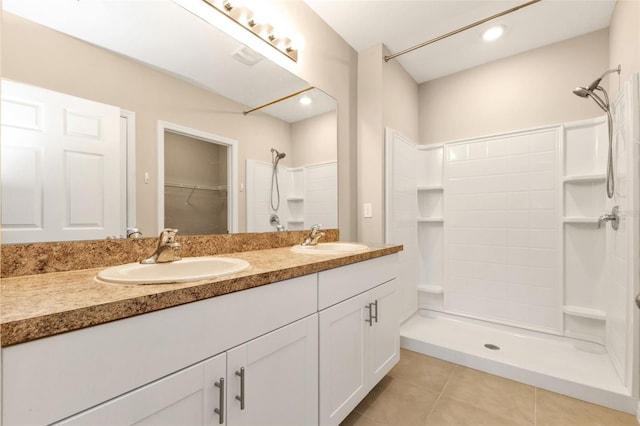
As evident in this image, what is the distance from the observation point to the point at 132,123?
3.59 feet

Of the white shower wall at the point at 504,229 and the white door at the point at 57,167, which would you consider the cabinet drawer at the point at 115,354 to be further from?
the white shower wall at the point at 504,229

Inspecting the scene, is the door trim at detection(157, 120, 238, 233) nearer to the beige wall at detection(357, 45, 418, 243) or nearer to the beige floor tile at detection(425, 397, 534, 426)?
the beige wall at detection(357, 45, 418, 243)

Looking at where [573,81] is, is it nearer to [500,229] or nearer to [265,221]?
[500,229]

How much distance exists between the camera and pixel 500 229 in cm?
240

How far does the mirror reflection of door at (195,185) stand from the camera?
4.00 feet

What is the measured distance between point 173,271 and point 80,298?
0.45 m

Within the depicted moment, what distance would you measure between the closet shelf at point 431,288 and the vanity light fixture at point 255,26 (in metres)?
2.26

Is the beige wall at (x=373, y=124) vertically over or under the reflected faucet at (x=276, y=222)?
over

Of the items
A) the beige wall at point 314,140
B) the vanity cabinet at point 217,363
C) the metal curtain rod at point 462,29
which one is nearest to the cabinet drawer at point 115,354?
the vanity cabinet at point 217,363

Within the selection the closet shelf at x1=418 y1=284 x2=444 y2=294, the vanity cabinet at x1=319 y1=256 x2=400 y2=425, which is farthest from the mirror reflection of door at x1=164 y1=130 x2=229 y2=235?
the closet shelf at x1=418 y1=284 x2=444 y2=294

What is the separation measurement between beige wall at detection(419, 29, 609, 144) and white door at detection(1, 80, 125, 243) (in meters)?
2.64

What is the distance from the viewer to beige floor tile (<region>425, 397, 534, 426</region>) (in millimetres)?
1421

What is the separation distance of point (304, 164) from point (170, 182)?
2.98 ft

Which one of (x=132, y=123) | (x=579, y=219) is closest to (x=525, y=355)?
(x=579, y=219)
